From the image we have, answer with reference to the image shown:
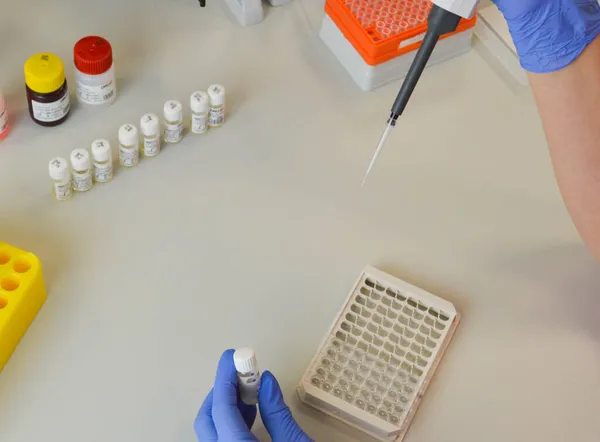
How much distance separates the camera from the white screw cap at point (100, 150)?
1209 millimetres

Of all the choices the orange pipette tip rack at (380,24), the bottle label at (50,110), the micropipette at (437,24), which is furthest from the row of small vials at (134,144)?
the micropipette at (437,24)

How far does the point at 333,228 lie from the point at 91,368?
0.45m

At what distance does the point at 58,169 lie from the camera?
118 cm

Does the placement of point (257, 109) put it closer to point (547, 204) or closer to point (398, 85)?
point (398, 85)

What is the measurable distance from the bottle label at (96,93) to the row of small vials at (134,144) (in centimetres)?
9

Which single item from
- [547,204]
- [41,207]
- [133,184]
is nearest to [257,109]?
[133,184]

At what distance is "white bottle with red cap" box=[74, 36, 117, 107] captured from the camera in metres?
1.24

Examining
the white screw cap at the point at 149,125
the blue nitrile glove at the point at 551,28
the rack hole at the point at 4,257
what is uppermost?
the blue nitrile glove at the point at 551,28

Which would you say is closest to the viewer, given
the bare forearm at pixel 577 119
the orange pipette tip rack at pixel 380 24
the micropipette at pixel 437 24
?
the micropipette at pixel 437 24

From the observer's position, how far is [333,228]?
126 centimetres

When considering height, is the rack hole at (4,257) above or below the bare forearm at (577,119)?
below

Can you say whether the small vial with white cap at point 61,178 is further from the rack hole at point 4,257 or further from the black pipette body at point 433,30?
the black pipette body at point 433,30

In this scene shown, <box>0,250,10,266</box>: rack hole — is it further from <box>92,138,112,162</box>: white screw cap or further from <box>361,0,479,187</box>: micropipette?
<box>361,0,479,187</box>: micropipette

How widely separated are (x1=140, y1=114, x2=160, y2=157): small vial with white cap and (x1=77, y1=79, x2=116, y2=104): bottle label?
96 mm
